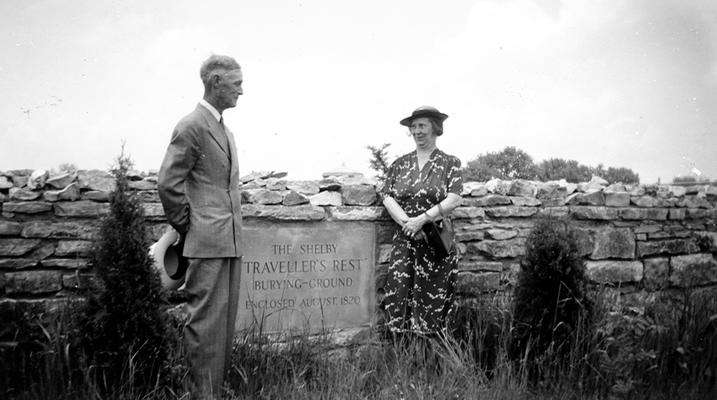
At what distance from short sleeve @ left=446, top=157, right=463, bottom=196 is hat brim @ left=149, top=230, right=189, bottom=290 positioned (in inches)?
86.1

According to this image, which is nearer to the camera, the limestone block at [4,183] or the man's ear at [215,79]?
the man's ear at [215,79]

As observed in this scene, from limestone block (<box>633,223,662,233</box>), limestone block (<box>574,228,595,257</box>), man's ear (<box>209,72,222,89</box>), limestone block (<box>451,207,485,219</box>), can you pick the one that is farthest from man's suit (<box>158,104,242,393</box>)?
limestone block (<box>633,223,662,233</box>)

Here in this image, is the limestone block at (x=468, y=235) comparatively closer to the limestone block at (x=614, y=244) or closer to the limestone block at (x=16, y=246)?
the limestone block at (x=614, y=244)

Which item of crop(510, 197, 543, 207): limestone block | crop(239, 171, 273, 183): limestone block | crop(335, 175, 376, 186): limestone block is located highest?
crop(239, 171, 273, 183): limestone block

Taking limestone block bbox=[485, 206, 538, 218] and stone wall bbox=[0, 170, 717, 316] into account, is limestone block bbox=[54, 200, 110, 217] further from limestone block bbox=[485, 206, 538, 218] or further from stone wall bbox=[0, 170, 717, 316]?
limestone block bbox=[485, 206, 538, 218]

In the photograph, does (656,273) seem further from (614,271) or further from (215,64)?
(215,64)

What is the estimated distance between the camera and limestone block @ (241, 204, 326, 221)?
15.0ft

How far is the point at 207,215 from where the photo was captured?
3295 mm

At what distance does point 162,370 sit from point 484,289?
3176mm

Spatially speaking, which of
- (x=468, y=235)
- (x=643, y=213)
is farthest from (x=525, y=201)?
(x=643, y=213)

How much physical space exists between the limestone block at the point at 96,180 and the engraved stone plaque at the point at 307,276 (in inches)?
43.2

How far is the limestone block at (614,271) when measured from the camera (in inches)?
229

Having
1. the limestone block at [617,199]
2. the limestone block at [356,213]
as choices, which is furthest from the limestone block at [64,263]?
the limestone block at [617,199]

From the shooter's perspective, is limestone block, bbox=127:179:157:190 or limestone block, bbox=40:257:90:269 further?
limestone block, bbox=127:179:157:190
